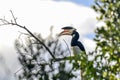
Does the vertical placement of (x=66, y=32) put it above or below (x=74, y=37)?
above

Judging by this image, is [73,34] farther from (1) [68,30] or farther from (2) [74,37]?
(1) [68,30]

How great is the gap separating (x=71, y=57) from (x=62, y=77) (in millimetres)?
7002

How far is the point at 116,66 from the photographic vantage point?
50.6 ft

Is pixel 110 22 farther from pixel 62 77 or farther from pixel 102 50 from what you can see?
pixel 62 77

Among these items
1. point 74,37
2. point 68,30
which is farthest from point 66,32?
point 74,37

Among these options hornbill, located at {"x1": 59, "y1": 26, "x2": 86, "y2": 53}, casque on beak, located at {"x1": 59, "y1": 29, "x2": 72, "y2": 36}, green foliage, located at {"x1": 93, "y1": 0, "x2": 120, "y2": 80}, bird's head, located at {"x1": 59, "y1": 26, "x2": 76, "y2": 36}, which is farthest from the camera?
bird's head, located at {"x1": 59, "y1": 26, "x2": 76, "y2": 36}

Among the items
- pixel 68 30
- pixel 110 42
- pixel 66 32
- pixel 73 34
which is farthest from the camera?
pixel 73 34

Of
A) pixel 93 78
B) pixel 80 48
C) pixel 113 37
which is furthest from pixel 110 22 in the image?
pixel 80 48

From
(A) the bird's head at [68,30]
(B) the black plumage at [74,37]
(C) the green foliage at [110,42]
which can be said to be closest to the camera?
(C) the green foliage at [110,42]

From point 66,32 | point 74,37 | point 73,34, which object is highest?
point 66,32

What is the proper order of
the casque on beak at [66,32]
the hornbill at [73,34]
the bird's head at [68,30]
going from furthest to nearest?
1. the bird's head at [68,30]
2. the hornbill at [73,34]
3. the casque on beak at [66,32]

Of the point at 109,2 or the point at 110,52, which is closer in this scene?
the point at 110,52

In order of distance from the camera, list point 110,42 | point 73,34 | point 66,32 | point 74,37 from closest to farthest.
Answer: point 110,42
point 66,32
point 73,34
point 74,37

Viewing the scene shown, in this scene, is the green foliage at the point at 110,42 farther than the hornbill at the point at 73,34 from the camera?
No
